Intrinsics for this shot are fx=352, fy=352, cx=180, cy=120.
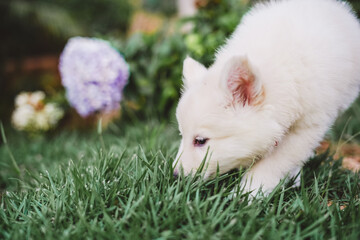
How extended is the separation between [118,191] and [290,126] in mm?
1092

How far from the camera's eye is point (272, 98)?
1.98m

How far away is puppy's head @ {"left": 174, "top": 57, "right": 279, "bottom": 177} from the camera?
1.97 meters

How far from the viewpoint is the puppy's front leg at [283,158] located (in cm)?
212

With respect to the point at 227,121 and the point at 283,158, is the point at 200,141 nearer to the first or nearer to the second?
the point at 227,121

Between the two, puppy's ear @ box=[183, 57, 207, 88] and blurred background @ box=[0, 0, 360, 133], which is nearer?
puppy's ear @ box=[183, 57, 207, 88]

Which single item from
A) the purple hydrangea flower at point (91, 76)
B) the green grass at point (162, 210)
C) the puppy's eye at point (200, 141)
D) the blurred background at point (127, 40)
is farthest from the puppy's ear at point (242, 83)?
the blurred background at point (127, 40)

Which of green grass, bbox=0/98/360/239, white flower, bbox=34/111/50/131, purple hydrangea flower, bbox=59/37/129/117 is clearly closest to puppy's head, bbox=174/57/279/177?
green grass, bbox=0/98/360/239

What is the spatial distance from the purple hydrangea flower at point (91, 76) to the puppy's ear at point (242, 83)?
1.52 metres

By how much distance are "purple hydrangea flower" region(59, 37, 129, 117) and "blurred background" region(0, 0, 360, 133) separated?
1.10m

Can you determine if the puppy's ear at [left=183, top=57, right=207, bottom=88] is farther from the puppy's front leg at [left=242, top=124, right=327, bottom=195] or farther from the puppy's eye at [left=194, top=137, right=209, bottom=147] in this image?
the puppy's front leg at [left=242, top=124, right=327, bottom=195]

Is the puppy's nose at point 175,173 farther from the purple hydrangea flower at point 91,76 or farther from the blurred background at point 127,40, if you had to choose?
the blurred background at point 127,40

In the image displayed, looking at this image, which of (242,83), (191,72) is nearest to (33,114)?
(191,72)

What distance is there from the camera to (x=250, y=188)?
2.08 metres

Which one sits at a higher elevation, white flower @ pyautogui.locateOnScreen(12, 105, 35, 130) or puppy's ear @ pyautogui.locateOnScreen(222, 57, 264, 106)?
puppy's ear @ pyautogui.locateOnScreen(222, 57, 264, 106)
